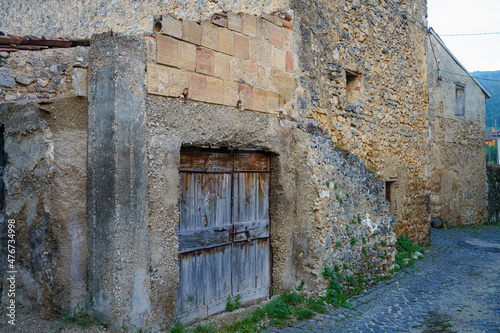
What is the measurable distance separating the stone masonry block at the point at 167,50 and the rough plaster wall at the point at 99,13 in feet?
6.38

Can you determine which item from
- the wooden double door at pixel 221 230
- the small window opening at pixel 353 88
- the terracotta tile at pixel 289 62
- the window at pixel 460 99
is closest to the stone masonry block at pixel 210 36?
the wooden double door at pixel 221 230

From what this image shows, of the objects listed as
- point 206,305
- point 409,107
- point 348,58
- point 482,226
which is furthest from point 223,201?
point 482,226

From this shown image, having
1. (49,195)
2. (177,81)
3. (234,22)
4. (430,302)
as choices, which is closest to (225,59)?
(234,22)

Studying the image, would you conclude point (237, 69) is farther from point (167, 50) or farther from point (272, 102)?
point (167, 50)

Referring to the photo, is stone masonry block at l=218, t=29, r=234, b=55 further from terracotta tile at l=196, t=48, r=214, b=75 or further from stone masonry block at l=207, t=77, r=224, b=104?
stone masonry block at l=207, t=77, r=224, b=104

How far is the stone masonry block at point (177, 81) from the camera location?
137 inches

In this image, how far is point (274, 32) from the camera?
15.1ft

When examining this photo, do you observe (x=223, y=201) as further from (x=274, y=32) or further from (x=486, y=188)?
(x=486, y=188)

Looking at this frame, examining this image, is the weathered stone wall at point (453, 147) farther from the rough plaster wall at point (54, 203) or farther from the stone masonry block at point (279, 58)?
the rough plaster wall at point (54, 203)

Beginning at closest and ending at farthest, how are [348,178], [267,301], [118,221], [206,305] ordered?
[118,221] → [206,305] → [267,301] → [348,178]

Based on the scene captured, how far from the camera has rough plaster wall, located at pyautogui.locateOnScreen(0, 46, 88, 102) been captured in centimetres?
363

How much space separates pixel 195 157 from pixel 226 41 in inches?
50.3

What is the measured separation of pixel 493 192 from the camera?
1402 centimetres

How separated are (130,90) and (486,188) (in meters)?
14.1
